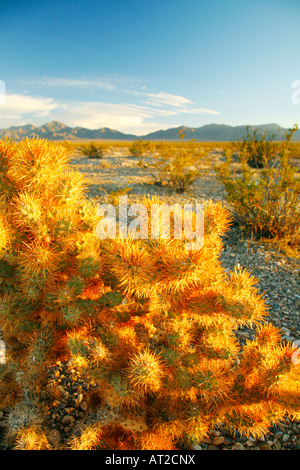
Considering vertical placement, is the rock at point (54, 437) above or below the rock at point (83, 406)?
above

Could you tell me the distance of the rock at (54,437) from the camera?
67.4 inches

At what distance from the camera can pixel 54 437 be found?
1746 mm

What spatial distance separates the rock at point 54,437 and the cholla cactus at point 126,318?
129mm

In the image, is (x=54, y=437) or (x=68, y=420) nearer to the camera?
(x=54, y=437)

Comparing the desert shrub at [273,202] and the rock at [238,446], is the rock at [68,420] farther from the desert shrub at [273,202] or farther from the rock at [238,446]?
the desert shrub at [273,202]

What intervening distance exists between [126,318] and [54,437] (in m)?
0.88

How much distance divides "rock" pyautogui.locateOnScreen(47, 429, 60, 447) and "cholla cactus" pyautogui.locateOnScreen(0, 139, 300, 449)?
0.13 m

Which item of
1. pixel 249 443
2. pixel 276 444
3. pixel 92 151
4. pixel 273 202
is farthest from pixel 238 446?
pixel 92 151

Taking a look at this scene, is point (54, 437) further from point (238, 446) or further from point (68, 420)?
point (238, 446)

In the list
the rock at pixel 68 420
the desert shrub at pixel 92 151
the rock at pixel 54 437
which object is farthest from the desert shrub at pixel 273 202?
the desert shrub at pixel 92 151

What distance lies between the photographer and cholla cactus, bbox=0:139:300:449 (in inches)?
62.7

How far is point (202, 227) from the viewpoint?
171 cm

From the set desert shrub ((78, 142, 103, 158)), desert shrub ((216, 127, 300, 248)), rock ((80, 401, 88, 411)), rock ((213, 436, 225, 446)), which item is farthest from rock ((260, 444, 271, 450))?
desert shrub ((78, 142, 103, 158))

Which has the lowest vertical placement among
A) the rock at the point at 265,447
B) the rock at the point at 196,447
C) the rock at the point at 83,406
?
the rock at the point at 265,447
